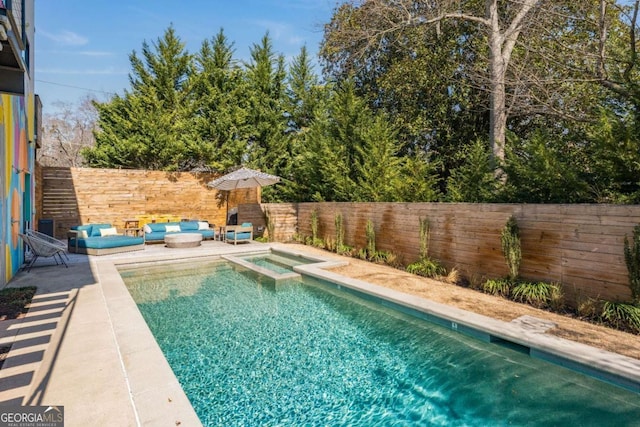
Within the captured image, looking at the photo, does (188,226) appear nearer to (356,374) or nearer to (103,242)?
(103,242)

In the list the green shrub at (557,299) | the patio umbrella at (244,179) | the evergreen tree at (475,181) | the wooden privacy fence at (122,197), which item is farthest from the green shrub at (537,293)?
the wooden privacy fence at (122,197)

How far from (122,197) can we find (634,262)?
14848 millimetres

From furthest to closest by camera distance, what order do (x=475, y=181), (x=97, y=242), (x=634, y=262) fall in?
(x=97, y=242) < (x=475, y=181) < (x=634, y=262)

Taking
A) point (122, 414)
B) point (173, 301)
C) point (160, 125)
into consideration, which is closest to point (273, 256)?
point (173, 301)

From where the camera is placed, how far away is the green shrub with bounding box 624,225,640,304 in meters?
4.57

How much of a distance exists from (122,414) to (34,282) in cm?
554

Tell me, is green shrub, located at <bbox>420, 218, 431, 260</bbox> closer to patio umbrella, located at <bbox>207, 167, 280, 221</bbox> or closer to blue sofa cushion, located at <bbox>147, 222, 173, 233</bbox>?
patio umbrella, located at <bbox>207, 167, 280, 221</bbox>

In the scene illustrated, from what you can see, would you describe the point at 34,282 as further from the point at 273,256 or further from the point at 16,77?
the point at 273,256

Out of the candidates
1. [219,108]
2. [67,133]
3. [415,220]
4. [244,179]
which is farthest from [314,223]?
[67,133]

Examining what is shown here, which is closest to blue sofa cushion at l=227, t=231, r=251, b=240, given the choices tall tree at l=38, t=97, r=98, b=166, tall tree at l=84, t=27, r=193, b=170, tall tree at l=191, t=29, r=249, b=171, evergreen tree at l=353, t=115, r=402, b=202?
evergreen tree at l=353, t=115, r=402, b=202

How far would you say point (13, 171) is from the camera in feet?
22.3

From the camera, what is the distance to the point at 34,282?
6.59 meters

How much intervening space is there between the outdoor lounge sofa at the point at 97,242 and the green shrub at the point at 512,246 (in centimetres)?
987

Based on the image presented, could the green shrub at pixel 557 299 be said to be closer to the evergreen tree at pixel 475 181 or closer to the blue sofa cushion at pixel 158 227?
the evergreen tree at pixel 475 181
